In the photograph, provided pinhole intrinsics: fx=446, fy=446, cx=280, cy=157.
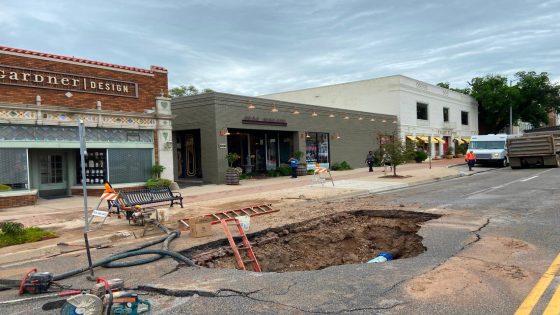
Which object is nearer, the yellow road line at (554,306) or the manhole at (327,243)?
the yellow road line at (554,306)

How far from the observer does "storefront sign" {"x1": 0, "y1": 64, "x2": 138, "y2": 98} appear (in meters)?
16.1

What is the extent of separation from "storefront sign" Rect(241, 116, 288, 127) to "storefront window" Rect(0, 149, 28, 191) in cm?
1163

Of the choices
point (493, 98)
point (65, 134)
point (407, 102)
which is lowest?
point (65, 134)

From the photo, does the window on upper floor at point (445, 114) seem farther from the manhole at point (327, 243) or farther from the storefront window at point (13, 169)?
the storefront window at point (13, 169)

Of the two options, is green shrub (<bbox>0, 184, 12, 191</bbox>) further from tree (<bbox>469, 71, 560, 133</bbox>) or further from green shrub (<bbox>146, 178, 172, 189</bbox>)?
tree (<bbox>469, 71, 560, 133</bbox>)

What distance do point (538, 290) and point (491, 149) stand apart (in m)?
30.5

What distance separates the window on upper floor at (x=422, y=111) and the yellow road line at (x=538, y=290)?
41449 mm

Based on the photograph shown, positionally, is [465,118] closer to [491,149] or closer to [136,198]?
[491,149]

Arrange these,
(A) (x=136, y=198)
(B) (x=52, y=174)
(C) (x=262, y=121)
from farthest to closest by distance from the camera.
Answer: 1. (C) (x=262, y=121)
2. (B) (x=52, y=174)
3. (A) (x=136, y=198)

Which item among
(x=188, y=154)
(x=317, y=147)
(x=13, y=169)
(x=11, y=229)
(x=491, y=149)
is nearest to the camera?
(x=11, y=229)

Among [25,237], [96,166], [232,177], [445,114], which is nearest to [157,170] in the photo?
[96,166]

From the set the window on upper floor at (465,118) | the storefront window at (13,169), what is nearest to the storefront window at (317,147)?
the storefront window at (13,169)

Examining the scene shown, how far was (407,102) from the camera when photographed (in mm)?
42688

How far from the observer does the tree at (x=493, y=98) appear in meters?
55.5
